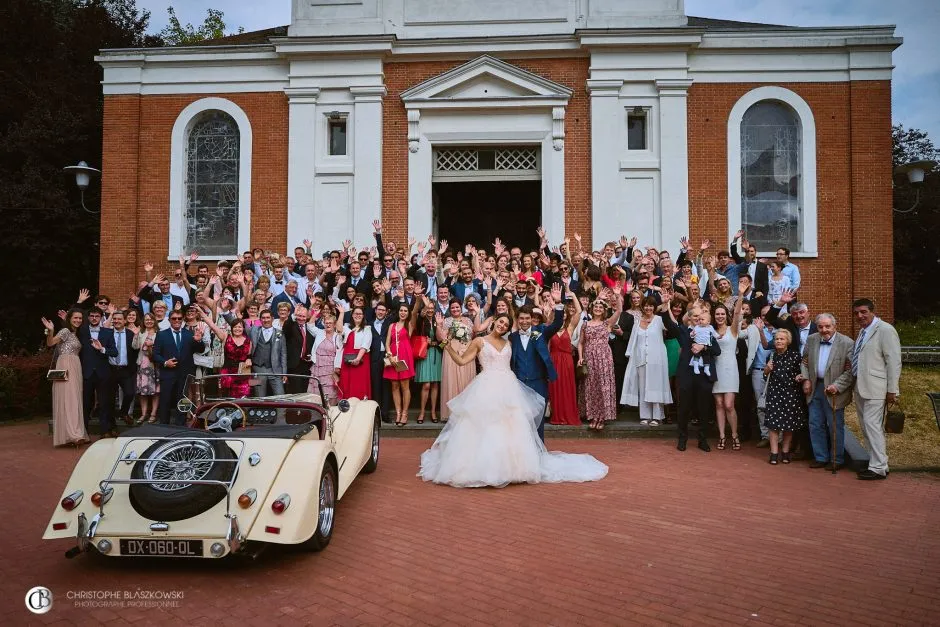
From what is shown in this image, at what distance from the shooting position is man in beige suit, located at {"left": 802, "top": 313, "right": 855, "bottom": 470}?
8.23 meters

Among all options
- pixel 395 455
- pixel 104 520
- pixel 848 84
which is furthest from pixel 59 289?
pixel 848 84

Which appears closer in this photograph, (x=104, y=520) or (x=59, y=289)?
(x=104, y=520)

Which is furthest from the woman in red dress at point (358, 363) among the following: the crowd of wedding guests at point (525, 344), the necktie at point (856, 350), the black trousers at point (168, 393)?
the necktie at point (856, 350)

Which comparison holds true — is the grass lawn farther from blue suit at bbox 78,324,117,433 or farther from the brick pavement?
blue suit at bbox 78,324,117,433

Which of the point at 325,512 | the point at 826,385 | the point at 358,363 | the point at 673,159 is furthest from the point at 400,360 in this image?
the point at 673,159

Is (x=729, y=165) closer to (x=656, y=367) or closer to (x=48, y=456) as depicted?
(x=656, y=367)

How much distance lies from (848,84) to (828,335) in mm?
10316

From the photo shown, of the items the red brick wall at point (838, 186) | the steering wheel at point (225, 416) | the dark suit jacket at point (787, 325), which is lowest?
the steering wheel at point (225, 416)

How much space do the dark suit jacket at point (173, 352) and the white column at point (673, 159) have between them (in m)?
10.8

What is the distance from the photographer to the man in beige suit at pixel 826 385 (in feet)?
27.0

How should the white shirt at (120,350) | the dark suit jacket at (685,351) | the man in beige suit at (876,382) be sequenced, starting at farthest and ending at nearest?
the white shirt at (120,350) < the dark suit jacket at (685,351) < the man in beige suit at (876,382)

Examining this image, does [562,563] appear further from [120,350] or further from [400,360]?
[120,350]

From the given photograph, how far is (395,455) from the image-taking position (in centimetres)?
896

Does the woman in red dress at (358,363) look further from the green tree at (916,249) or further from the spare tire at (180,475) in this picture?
the green tree at (916,249)
